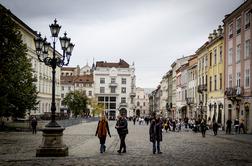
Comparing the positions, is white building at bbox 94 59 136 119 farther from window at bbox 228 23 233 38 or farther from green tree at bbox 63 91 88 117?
window at bbox 228 23 233 38

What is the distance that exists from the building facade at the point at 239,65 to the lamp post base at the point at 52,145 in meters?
27.7

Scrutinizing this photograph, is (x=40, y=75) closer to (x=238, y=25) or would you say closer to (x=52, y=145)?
(x=238, y=25)

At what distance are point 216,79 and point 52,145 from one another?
134ft

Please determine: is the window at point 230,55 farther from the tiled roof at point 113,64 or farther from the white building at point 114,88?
the tiled roof at point 113,64

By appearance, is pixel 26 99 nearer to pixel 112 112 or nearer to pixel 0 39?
pixel 0 39

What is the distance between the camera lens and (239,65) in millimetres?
46531

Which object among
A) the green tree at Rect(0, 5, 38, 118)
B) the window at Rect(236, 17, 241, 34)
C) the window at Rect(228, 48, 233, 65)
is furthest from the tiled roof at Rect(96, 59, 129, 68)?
the green tree at Rect(0, 5, 38, 118)

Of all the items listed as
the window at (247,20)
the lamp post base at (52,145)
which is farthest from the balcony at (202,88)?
the lamp post base at (52,145)

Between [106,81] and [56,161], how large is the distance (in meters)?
122

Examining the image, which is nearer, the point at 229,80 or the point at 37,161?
the point at 37,161

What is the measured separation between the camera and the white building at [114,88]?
137 m

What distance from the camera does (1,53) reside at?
114 ft

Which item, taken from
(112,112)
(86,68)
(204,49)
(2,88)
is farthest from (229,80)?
(86,68)

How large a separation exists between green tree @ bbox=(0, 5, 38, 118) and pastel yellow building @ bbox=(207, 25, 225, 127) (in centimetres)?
2182
